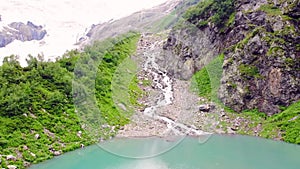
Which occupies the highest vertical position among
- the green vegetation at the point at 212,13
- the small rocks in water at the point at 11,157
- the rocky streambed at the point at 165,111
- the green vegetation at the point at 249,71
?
the green vegetation at the point at 212,13

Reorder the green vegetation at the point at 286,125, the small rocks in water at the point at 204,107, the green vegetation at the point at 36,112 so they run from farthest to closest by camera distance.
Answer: the small rocks in water at the point at 204,107, the green vegetation at the point at 286,125, the green vegetation at the point at 36,112

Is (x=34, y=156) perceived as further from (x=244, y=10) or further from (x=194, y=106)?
(x=244, y=10)

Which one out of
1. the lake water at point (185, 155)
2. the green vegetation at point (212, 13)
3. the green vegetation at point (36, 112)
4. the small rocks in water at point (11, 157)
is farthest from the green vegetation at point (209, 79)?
the small rocks in water at point (11, 157)

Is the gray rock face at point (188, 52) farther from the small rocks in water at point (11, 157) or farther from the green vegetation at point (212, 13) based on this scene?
the small rocks in water at point (11, 157)

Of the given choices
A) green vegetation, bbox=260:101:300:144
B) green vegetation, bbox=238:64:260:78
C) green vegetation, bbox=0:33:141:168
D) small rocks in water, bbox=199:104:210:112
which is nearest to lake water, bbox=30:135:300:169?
green vegetation, bbox=260:101:300:144

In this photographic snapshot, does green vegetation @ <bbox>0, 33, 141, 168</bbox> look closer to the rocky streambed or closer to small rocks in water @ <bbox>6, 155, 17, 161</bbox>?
small rocks in water @ <bbox>6, 155, 17, 161</bbox>

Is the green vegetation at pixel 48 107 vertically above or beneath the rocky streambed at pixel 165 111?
above

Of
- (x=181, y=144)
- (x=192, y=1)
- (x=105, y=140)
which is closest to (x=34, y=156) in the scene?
(x=105, y=140)
